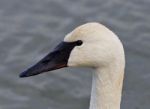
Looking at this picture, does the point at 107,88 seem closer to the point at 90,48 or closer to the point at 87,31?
the point at 90,48

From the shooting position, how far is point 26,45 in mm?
9836

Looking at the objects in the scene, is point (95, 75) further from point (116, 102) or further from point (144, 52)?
point (144, 52)

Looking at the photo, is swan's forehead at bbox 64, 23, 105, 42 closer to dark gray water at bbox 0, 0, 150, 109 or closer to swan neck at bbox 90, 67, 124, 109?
swan neck at bbox 90, 67, 124, 109

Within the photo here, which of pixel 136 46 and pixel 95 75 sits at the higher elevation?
pixel 136 46

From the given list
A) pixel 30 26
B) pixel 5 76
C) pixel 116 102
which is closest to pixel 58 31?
pixel 30 26

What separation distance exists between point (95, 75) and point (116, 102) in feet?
1.20

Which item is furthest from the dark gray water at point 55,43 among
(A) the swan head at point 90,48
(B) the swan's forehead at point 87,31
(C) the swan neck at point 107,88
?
(B) the swan's forehead at point 87,31

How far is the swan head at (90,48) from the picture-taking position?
5938mm

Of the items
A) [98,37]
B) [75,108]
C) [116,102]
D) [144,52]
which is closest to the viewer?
[98,37]

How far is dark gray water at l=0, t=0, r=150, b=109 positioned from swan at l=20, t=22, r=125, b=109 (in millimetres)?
2682

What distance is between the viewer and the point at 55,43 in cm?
978

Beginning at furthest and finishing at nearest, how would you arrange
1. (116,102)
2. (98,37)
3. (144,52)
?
1. (144,52)
2. (116,102)
3. (98,37)

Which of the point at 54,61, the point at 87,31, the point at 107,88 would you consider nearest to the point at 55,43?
the point at 54,61

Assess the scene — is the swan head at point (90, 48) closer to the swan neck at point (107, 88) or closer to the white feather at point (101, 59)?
the white feather at point (101, 59)
